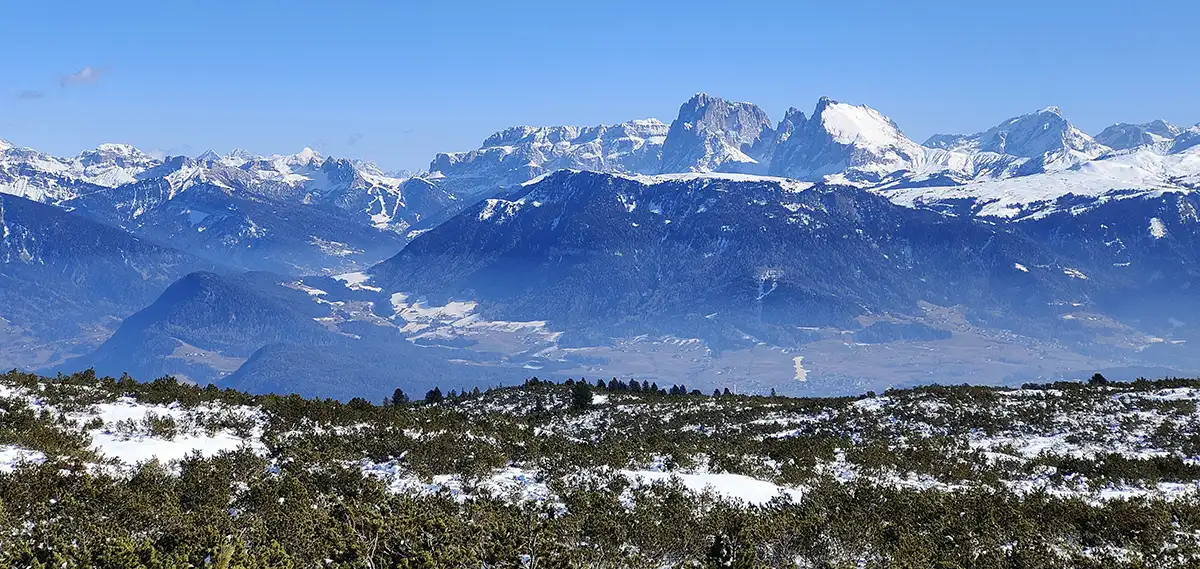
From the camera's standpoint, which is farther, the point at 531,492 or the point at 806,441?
the point at 806,441

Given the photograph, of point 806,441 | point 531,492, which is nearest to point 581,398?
point 806,441

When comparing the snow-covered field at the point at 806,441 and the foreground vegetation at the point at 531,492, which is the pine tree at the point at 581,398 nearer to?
the snow-covered field at the point at 806,441

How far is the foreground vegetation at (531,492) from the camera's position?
21672 mm

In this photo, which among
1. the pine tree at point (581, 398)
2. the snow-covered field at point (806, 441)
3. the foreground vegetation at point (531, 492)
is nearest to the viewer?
the foreground vegetation at point (531, 492)

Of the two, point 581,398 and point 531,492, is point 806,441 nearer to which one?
point 531,492

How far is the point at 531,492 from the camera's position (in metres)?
29.6

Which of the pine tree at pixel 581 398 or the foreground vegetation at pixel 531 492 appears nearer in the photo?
the foreground vegetation at pixel 531 492

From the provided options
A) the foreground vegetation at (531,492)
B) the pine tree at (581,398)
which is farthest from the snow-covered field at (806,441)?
the pine tree at (581,398)

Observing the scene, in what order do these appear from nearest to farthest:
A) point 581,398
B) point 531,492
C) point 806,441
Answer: point 531,492 < point 806,441 < point 581,398

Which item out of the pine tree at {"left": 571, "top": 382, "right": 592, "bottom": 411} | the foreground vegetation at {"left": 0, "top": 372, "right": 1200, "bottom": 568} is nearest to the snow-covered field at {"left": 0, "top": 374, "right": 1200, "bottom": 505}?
the foreground vegetation at {"left": 0, "top": 372, "right": 1200, "bottom": 568}

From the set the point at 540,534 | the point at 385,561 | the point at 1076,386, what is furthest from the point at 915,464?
the point at 1076,386

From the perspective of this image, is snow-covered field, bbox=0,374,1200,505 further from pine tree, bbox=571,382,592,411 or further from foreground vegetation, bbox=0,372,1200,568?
pine tree, bbox=571,382,592,411

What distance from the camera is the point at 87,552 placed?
19141 millimetres

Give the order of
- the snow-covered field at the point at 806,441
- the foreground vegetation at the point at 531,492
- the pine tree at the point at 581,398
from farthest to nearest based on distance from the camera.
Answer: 1. the pine tree at the point at 581,398
2. the snow-covered field at the point at 806,441
3. the foreground vegetation at the point at 531,492
